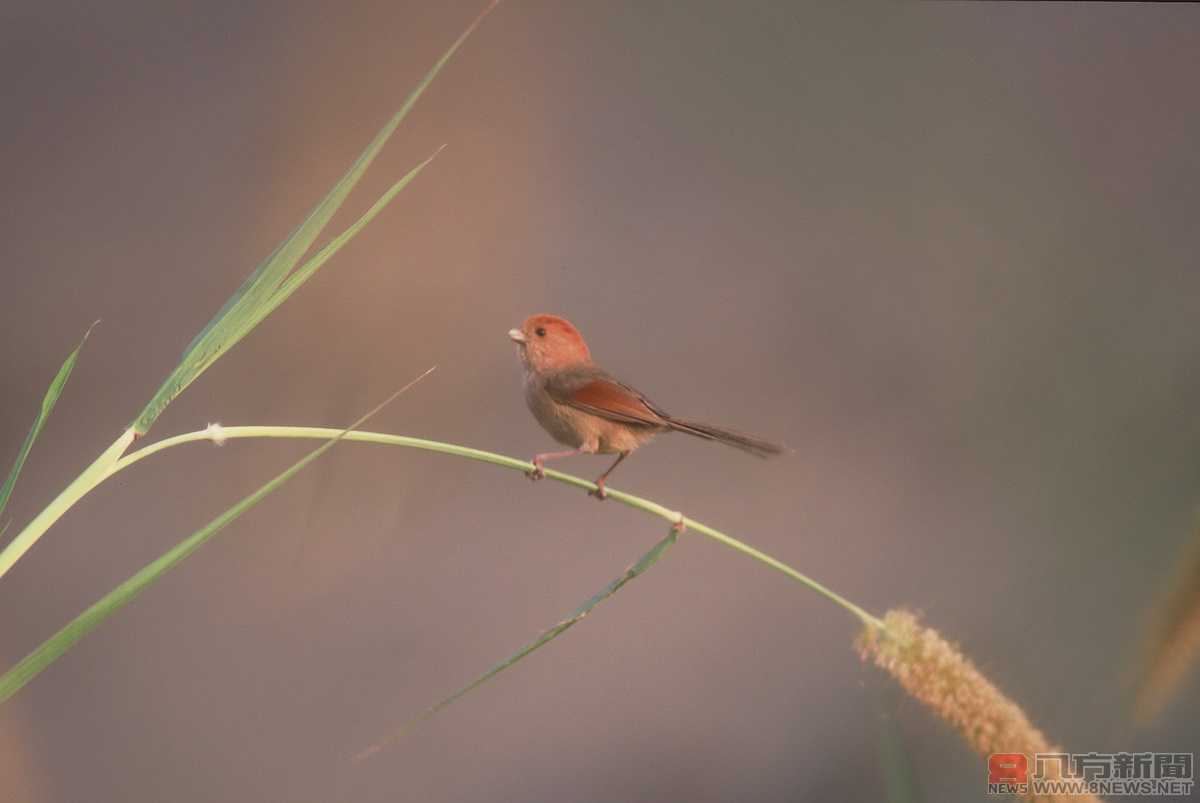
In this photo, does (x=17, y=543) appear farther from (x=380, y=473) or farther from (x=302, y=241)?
(x=380, y=473)

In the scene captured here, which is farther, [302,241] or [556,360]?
[556,360]

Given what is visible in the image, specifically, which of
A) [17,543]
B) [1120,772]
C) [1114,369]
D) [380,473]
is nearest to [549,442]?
[380,473]

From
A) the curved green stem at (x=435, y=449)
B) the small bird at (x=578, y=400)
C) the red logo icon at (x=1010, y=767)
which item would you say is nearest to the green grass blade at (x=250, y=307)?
the curved green stem at (x=435, y=449)

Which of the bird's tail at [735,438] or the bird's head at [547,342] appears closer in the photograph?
the bird's tail at [735,438]

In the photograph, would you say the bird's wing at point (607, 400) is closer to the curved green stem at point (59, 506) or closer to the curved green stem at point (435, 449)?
the curved green stem at point (435, 449)

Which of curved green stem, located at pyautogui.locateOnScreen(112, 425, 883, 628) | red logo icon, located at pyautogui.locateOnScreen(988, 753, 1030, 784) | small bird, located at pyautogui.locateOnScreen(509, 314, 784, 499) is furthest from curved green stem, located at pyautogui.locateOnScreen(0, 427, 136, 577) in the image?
red logo icon, located at pyautogui.locateOnScreen(988, 753, 1030, 784)

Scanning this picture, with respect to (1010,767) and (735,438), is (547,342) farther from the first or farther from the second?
(1010,767)

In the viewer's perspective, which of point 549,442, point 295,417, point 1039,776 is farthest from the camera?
point 549,442

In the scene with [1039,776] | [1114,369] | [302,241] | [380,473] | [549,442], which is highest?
[1114,369]
